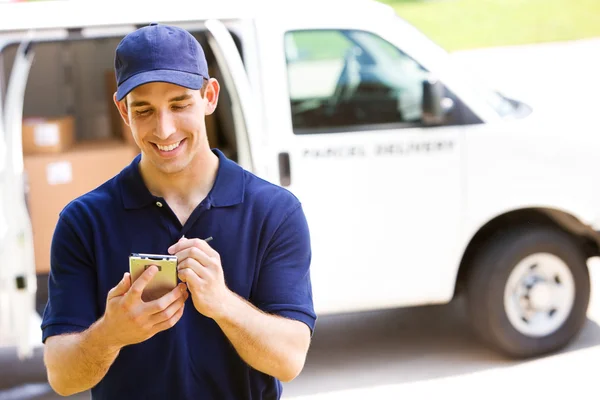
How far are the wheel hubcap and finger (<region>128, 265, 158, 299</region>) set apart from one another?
3.59 metres

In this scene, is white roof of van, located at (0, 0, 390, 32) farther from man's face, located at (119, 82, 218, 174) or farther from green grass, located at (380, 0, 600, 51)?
green grass, located at (380, 0, 600, 51)

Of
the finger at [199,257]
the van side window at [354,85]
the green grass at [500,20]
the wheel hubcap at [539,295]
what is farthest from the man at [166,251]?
the green grass at [500,20]

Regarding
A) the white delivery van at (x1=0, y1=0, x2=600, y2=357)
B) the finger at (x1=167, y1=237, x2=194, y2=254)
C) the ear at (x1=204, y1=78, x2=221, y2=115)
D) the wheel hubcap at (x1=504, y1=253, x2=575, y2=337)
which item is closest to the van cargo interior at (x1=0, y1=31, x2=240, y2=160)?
the white delivery van at (x1=0, y1=0, x2=600, y2=357)

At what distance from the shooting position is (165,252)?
6.14 feet

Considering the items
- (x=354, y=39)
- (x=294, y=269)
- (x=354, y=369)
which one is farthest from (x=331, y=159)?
(x=294, y=269)

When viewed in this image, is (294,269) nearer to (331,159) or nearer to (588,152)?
(331,159)

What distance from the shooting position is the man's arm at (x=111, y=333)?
1.68 meters

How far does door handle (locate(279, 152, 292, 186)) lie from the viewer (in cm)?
452

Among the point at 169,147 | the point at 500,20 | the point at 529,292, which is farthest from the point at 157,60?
the point at 500,20

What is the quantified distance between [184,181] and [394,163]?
278cm

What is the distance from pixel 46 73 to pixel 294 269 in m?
4.46

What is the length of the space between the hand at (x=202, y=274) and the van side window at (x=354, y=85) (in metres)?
2.92

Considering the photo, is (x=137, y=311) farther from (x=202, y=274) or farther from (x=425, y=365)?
(x=425, y=365)

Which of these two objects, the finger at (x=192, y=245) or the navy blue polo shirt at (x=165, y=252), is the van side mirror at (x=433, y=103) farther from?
the finger at (x=192, y=245)
